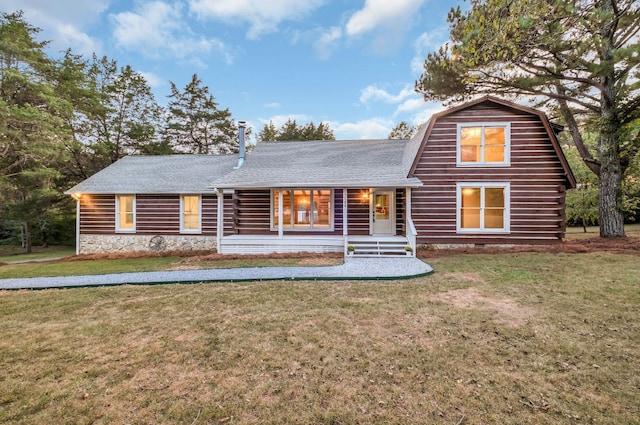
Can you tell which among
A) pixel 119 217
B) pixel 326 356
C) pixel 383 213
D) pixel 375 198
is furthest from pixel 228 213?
pixel 326 356

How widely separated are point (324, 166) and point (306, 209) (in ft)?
7.22

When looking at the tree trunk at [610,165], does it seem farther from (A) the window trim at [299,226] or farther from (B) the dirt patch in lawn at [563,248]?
(A) the window trim at [299,226]

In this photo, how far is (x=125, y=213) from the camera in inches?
547

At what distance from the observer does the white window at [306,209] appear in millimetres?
12781

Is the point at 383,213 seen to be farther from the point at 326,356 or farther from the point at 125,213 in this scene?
the point at 125,213

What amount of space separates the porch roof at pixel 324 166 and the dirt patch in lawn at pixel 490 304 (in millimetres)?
5561

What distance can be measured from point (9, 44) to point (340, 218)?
62.5ft

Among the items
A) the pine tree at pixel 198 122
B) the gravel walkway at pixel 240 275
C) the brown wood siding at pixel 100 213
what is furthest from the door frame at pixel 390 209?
the pine tree at pixel 198 122

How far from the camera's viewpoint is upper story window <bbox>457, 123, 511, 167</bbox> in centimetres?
1127

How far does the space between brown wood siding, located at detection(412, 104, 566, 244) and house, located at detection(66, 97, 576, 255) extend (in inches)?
1.6

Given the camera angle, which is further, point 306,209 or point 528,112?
point 306,209

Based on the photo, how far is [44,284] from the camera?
6.92 metres

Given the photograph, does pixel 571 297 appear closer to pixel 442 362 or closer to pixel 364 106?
pixel 442 362

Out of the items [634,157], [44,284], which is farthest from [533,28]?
[44,284]
